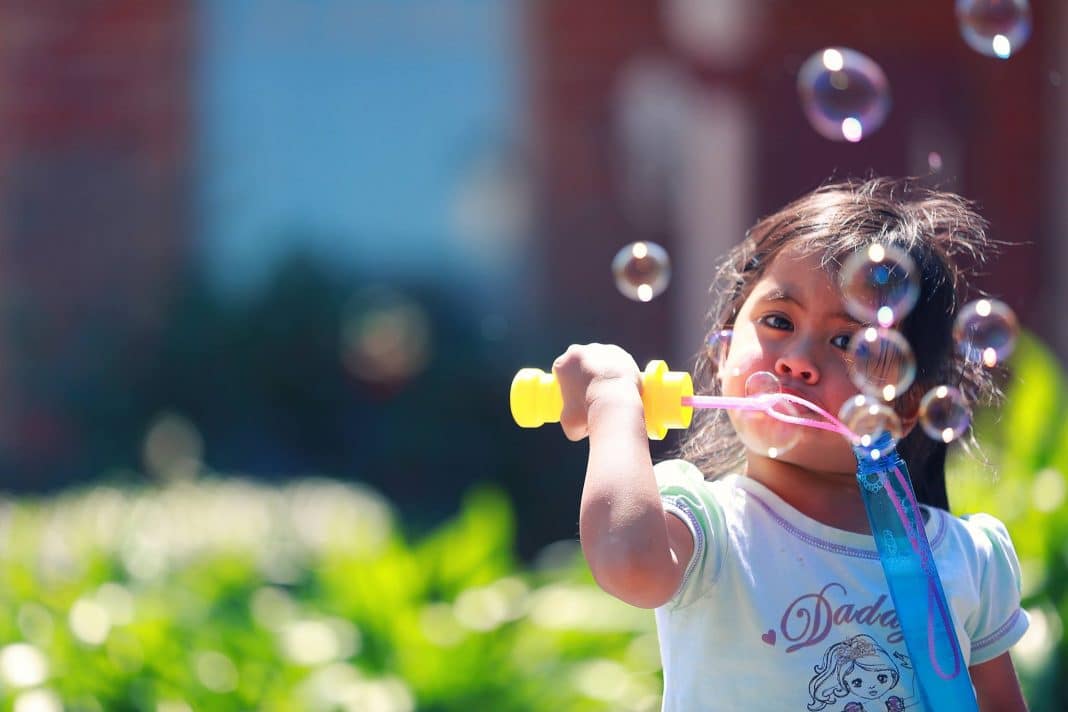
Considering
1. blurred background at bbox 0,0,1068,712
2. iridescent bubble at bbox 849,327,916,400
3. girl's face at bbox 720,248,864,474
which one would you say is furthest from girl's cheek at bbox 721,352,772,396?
blurred background at bbox 0,0,1068,712

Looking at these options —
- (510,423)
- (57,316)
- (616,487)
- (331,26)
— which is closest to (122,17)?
(331,26)

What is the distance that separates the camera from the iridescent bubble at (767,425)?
5.43ft

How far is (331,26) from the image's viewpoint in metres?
7.58

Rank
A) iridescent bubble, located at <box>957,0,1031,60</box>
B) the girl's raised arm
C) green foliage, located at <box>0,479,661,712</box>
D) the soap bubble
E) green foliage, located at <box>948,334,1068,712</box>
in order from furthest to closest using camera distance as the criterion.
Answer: green foliage, located at <box>0,479,661,712</box>
green foliage, located at <box>948,334,1068,712</box>
iridescent bubble, located at <box>957,0,1031,60</box>
the soap bubble
the girl's raised arm

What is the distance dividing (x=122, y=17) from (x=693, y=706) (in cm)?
635

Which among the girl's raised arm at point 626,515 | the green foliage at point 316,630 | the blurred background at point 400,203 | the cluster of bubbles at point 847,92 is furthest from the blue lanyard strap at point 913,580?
the blurred background at point 400,203

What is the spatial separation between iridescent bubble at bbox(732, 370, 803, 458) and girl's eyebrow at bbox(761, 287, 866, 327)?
0.10m

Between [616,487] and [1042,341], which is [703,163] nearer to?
[1042,341]

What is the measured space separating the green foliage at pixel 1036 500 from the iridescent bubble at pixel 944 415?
37.9 inches

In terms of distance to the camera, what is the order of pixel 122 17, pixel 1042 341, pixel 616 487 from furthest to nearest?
pixel 122 17, pixel 1042 341, pixel 616 487

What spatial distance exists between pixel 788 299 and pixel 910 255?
19 centimetres

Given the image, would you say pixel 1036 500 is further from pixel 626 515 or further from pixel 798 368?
pixel 626 515

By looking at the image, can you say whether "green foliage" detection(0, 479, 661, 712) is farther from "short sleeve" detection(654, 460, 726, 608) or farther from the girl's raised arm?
the girl's raised arm

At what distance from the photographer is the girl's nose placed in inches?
66.8
